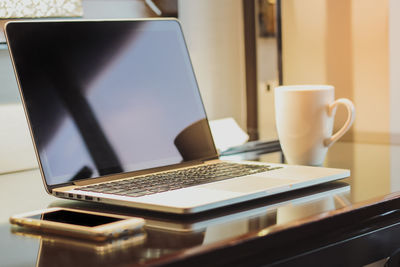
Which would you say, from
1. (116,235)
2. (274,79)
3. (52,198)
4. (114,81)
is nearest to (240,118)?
(274,79)

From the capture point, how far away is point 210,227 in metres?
0.61

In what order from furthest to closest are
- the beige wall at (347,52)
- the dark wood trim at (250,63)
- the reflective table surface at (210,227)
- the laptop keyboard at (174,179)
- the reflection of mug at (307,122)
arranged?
the dark wood trim at (250,63) < the beige wall at (347,52) < the reflection of mug at (307,122) < the laptop keyboard at (174,179) < the reflective table surface at (210,227)

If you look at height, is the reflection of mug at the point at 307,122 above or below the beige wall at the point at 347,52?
below

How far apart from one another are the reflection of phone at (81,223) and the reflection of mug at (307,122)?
0.44 meters

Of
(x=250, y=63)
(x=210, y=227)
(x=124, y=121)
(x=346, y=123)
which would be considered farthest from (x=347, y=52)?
(x=210, y=227)

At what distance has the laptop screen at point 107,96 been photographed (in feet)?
2.64

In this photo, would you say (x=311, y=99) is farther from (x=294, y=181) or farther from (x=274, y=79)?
(x=274, y=79)

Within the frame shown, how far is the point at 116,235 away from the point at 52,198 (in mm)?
280

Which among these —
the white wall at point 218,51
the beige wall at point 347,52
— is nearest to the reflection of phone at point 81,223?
the white wall at point 218,51

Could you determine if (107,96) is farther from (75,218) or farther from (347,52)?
(347,52)

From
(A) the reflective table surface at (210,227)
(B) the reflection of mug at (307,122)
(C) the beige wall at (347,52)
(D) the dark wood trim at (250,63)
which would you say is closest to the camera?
(A) the reflective table surface at (210,227)

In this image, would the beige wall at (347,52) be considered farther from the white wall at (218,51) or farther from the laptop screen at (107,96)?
the laptop screen at (107,96)

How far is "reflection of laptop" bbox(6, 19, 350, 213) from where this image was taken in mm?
753

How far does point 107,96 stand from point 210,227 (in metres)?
0.35
